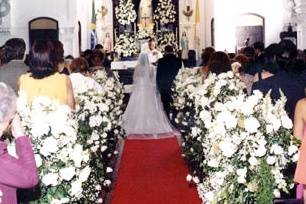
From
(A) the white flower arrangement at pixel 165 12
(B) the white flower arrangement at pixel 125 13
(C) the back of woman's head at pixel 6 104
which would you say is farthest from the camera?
(B) the white flower arrangement at pixel 125 13

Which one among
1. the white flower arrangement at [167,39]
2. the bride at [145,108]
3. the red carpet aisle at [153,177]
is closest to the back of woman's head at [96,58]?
the red carpet aisle at [153,177]

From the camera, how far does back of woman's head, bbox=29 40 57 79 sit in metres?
6.14

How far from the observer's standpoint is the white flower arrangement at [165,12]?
28.0m

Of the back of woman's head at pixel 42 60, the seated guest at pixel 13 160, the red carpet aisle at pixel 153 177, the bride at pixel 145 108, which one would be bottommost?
the red carpet aisle at pixel 153 177

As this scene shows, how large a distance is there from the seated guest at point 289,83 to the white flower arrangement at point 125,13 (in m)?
21.7

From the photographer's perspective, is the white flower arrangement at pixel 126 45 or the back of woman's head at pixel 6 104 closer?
the back of woman's head at pixel 6 104

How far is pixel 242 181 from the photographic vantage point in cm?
530

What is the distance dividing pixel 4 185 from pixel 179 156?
8.80 metres

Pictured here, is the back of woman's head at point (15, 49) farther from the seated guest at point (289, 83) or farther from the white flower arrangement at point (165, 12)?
the white flower arrangement at point (165, 12)

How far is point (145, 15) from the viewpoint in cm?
2792

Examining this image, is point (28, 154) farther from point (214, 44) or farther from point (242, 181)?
point (214, 44)

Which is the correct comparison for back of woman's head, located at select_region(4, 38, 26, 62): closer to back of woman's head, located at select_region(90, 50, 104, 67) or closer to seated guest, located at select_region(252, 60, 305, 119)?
seated guest, located at select_region(252, 60, 305, 119)

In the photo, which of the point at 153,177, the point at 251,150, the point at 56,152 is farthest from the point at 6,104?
the point at 153,177

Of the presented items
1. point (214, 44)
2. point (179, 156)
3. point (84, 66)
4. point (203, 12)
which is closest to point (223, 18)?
point (214, 44)
